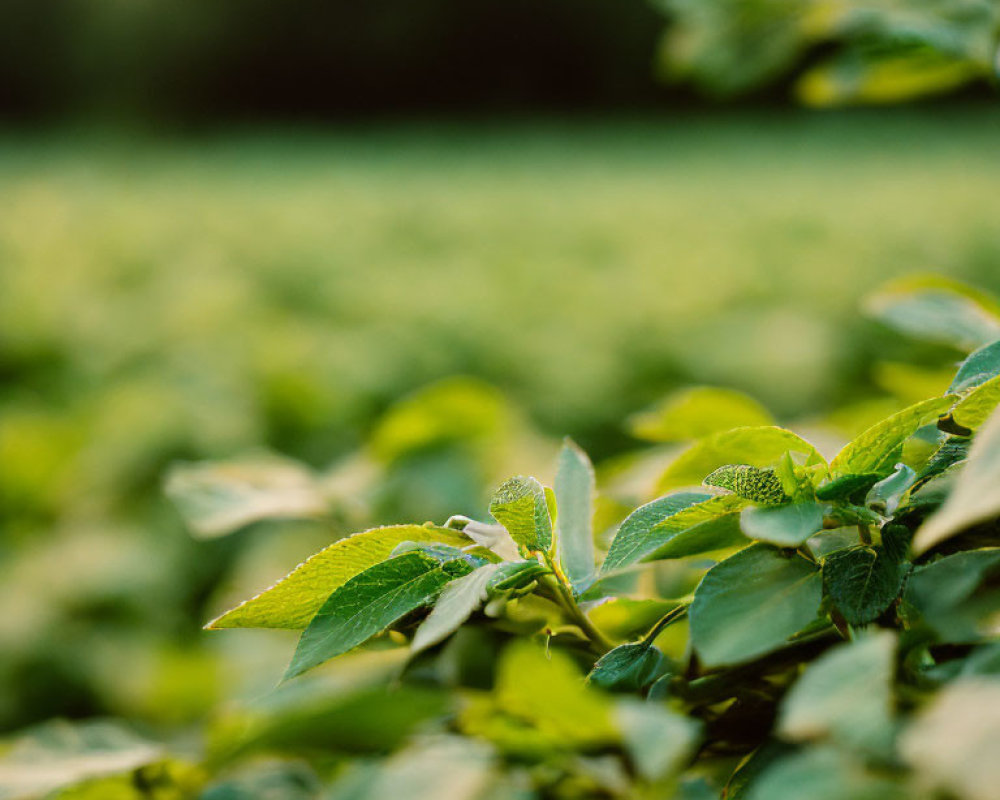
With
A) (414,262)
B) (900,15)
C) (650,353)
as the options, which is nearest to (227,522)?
(900,15)

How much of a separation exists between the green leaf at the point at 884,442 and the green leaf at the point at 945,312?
0.19 meters

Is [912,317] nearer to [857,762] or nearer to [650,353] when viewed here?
[857,762]

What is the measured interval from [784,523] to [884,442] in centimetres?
8

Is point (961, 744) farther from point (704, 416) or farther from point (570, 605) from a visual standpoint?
point (704, 416)

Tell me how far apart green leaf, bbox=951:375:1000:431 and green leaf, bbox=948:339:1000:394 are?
26 mm

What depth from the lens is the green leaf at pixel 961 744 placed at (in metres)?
0.25

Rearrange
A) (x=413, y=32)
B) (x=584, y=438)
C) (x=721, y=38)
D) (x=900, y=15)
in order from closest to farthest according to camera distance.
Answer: (x=900, y=15)
(x=721, y=38)
(x=584, y=438)
(x=413, y=32)

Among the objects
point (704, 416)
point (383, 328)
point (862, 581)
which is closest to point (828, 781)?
point (862, 581)

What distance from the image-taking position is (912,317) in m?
0.63

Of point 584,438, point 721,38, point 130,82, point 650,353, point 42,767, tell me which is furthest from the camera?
point 130,82

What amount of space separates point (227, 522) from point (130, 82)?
1859 centimetres

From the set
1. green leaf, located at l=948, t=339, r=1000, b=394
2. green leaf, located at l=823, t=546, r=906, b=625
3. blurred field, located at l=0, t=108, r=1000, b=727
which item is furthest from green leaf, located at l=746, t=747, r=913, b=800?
blurred field, located at l=0, t=108, r=1000, b=727

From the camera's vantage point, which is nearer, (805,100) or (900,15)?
(900,15)

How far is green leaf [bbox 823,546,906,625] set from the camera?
1.25 feet
